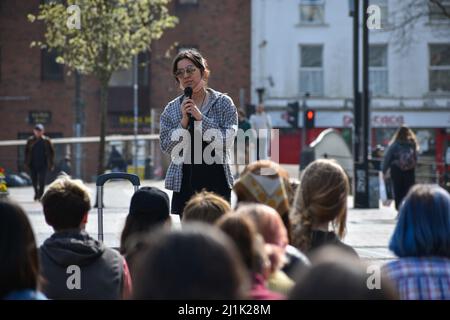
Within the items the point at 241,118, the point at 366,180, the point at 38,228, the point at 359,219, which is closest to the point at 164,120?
the point at 38,228

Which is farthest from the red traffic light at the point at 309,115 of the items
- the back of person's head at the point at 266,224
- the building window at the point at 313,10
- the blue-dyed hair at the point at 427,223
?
the back of person's head at the point at 266,224

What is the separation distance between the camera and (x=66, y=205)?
16.5ft

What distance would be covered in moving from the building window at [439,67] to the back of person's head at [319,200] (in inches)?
1630

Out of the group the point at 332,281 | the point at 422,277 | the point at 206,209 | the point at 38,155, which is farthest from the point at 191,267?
the point at 38,155

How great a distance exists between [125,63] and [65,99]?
73.0 ft

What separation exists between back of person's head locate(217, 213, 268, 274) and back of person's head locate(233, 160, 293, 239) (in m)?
1.92

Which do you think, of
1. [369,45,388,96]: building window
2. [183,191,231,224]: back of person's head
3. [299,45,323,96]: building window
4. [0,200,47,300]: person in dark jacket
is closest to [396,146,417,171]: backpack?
[183,191,231,224]: back of person's head

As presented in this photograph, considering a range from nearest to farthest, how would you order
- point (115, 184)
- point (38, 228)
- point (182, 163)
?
point (182, 163), point (38, 228), point (115, 184)

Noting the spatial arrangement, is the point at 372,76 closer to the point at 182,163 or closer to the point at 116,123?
the point at 116,123

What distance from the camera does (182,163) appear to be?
280 inches

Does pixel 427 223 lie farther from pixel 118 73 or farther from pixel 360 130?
pixel 118 73

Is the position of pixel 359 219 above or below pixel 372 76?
below

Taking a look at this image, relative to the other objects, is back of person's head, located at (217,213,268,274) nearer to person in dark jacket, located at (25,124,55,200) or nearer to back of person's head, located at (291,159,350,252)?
back of person's head, located at (291,159,350,252)

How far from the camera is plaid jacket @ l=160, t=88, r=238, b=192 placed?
7103 mm
